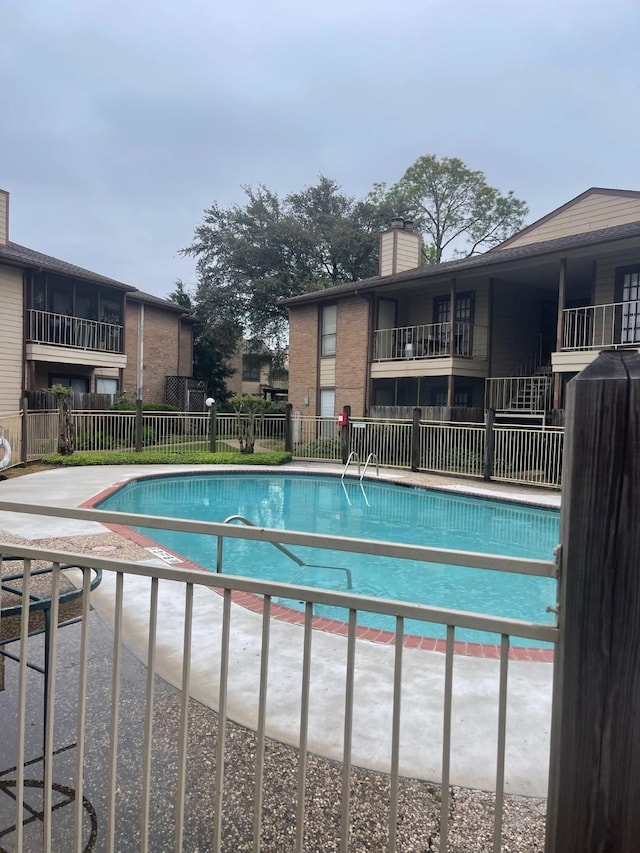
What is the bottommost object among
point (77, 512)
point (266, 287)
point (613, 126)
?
point (77, 512)

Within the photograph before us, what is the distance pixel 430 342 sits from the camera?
20.2 metres

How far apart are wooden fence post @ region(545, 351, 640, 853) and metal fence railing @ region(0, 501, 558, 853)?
9cm

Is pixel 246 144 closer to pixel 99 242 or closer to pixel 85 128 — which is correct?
pixel 85 128

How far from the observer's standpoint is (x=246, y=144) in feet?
122

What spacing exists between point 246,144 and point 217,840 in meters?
40.4

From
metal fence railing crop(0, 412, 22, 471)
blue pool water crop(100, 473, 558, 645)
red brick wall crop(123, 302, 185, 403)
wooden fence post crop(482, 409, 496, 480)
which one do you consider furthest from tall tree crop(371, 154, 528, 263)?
metal fence railing crop(0, 412, 22, 471)

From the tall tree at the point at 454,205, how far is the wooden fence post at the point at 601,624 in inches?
1555

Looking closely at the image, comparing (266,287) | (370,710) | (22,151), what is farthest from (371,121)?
(370,710)

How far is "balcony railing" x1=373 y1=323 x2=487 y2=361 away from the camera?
65.0 feet

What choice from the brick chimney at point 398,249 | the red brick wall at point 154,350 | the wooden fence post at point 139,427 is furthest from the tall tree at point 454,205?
the wooden fence post at point 139,427

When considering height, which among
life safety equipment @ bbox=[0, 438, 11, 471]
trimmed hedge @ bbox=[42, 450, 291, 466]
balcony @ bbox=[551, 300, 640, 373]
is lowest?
trimmed hedge @ bbox=[42, 450, 291, 466]

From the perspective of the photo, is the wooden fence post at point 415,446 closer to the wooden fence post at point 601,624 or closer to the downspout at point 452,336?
the downspout at point 452,336

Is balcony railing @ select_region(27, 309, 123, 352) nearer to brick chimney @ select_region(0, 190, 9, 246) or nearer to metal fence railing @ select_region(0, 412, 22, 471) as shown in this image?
brick chimney @ select_region(0, 190, 9, 246)

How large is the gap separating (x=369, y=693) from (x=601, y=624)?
253 centimetres
